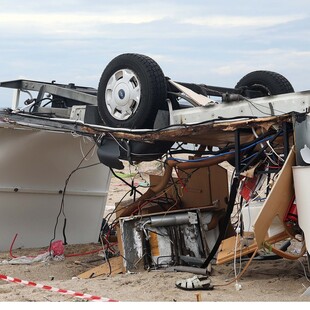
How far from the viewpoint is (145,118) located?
27.3 feet

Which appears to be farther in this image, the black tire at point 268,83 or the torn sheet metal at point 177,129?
the black tire at point 268,83

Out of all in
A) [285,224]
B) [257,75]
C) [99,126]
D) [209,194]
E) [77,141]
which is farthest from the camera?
[77,141]

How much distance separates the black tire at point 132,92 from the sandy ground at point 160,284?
1791 mm

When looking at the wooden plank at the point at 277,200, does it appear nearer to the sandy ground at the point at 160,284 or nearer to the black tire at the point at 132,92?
the sandy ground at the point at 160,284

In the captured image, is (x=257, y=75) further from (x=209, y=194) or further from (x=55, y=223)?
(x=55, y=223)

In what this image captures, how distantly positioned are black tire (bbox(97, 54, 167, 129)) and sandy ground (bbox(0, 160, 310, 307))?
1.79 m

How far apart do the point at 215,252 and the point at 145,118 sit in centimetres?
185

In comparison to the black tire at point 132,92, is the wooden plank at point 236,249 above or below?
below

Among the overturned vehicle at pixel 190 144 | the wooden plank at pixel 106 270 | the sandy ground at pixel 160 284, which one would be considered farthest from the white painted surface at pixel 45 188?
the wooden plank at pixel 106 270

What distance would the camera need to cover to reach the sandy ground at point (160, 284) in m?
7.54

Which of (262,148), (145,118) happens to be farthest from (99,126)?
(262,148)

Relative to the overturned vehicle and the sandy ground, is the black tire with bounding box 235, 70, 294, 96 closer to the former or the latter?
the overturned vehicle

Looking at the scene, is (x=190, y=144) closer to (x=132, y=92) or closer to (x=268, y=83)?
(x=268, y=83)

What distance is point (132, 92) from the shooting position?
8320mm
